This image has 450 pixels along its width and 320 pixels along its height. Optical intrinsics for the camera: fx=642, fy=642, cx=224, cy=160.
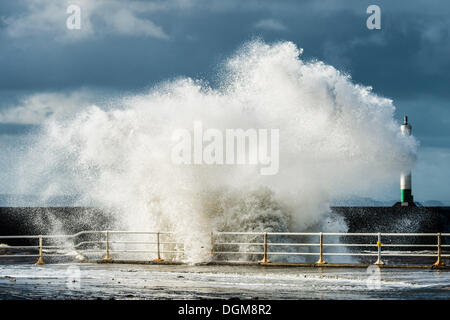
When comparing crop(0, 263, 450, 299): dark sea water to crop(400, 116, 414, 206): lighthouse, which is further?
crop(400, 116, 414, 206): lighthouse

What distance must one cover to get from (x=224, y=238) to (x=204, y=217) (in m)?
1.45

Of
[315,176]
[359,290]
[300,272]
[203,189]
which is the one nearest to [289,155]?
[315,176]

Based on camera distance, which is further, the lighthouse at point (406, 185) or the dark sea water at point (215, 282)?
the lighthouse at point (406, 185)

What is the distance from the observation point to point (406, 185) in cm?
9800

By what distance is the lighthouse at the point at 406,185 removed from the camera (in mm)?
93750

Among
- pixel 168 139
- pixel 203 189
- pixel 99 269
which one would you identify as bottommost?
pixel 99 269

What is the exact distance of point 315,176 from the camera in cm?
3566

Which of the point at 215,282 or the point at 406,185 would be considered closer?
the point at 215,282

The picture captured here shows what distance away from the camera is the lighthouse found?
308 feet

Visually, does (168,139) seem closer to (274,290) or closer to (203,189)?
(203,189)

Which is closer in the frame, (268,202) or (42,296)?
(42,296)
